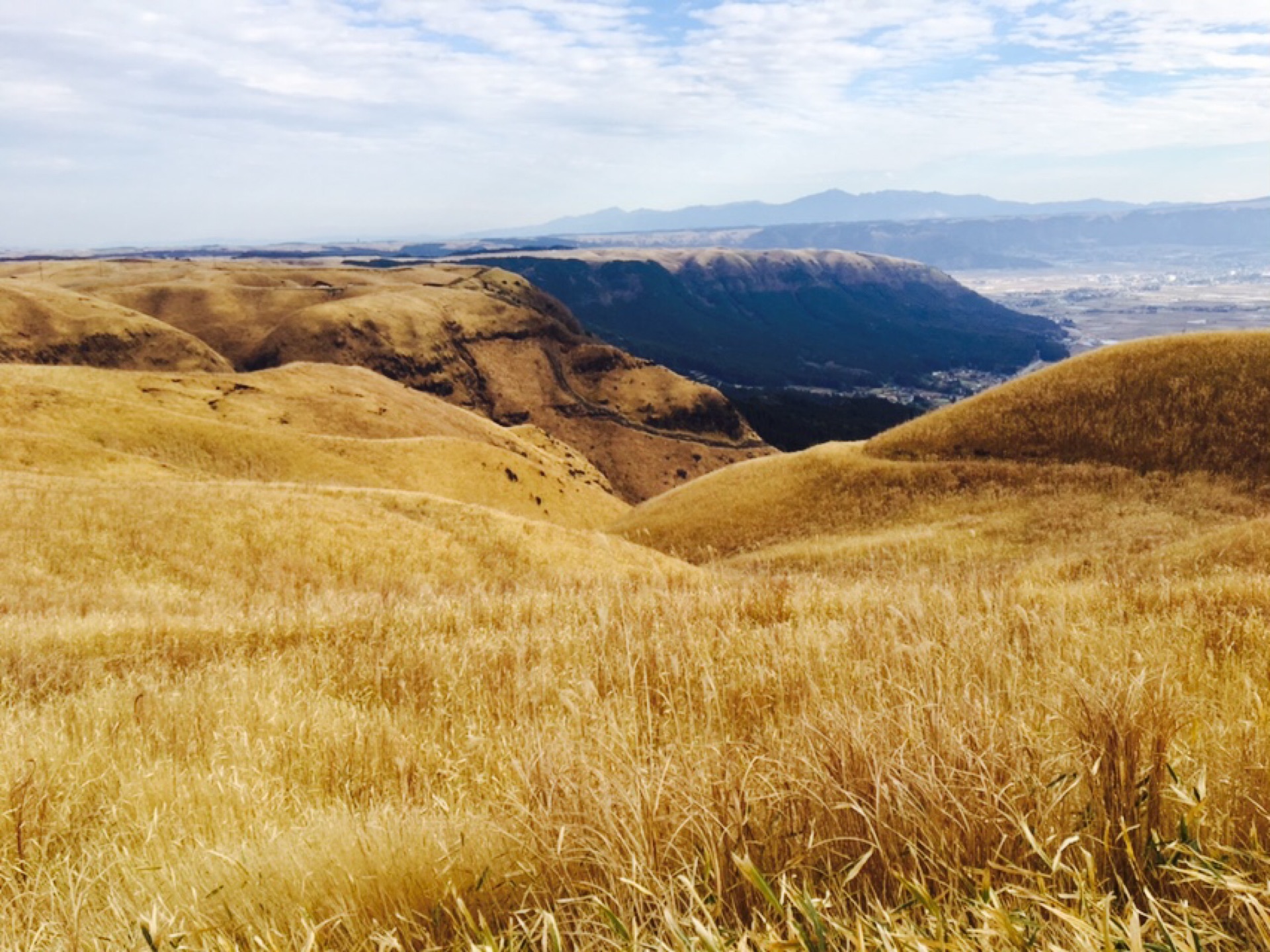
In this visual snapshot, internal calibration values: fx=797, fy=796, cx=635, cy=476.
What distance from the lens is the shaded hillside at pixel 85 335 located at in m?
117

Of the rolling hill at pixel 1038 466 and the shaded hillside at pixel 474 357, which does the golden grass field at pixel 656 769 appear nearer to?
the rolling hill at pixel 1038 466

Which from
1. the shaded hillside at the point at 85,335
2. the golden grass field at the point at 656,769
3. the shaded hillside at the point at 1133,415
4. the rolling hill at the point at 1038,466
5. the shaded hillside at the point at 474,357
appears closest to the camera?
the golden grass field at the point at 656,769

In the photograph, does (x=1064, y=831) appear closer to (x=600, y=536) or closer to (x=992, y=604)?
(x=992, y=604)

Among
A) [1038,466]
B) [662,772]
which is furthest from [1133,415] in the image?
[662,772]

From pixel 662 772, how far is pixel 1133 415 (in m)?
51.5

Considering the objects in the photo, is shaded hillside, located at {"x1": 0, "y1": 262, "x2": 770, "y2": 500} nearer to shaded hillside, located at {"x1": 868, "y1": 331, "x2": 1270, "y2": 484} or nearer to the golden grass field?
shaded hillside, located at {"x1": 868, "y1": 331, "x2": 1270, "y2": 484}

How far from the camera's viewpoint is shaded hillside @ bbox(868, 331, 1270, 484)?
138 feet

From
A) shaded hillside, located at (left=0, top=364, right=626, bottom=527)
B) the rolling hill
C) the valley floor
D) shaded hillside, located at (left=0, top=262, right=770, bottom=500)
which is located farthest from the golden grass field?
shaded hillside, located at (left=0, top=262, right=770, bottom=500)

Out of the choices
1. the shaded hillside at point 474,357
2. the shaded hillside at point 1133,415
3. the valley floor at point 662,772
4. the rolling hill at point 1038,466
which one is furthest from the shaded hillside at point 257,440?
the shaded hillside at point 474,357

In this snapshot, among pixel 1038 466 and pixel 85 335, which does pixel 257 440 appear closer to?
pixel 1038 466

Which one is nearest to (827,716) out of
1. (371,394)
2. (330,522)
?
(330,522)

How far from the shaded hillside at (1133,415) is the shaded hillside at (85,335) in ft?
392

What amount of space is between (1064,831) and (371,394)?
103967mm

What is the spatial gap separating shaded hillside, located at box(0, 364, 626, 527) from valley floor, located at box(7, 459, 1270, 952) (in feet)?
122
